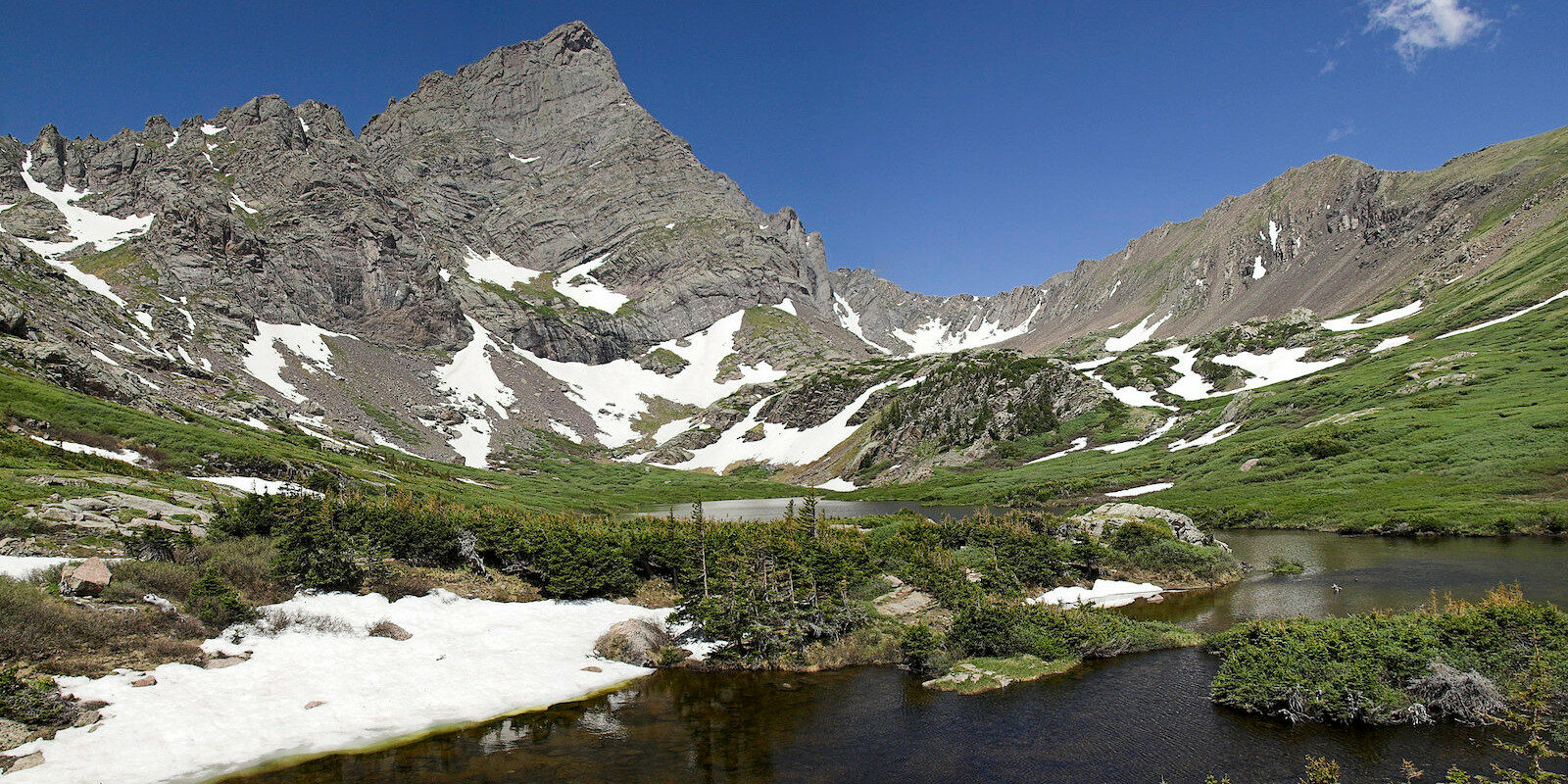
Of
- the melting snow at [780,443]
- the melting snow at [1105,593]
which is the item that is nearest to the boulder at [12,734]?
the melting snow at [1105,593]

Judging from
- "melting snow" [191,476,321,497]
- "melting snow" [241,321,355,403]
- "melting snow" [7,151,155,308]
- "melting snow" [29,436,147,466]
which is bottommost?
"melting snow" [191,476,321,497]

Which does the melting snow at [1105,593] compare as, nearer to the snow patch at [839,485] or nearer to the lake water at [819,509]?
the lake water at [819,509]

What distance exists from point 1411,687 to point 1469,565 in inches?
1011

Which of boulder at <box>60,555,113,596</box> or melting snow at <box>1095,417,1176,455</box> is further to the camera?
melting snow at <box>1095,417,1176,455</box>

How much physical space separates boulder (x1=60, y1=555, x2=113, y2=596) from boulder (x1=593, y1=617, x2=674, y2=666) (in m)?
14.6

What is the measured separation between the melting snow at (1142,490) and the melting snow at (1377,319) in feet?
342

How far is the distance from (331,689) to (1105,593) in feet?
107

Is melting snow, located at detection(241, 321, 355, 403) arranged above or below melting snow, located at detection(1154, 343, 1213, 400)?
above

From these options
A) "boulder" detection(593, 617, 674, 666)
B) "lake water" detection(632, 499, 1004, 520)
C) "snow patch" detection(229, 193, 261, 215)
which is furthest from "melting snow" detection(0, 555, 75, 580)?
"snow patch" detection(229, 193, 261, 215)

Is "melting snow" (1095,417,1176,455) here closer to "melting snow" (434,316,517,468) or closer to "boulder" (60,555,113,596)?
"boulder" (60,555,113,596)

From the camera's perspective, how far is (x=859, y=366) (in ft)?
652

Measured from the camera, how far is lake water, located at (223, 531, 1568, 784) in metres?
14.9

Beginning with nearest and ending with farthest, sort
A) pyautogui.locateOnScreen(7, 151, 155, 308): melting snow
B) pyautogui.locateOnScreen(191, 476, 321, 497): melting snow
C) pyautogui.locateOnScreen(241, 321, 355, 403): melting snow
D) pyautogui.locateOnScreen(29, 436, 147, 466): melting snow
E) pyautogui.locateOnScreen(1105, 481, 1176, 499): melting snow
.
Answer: pyautogui.locateOnScreen(29, 436, 147, 466): melting snow
pyautogui.locateOnScreen(191, 476, 321, 497): melting snow
pyautogui.locateOnScreen(1105, 481, 1176, 499): melting snow
pyautogui.locateOnScreen(241, 321, 355, 403): melting snow
pyautogui.locateOnScreen(7, 151, 155, 308): melting snow

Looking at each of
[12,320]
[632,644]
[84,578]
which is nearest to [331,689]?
[84,578]
